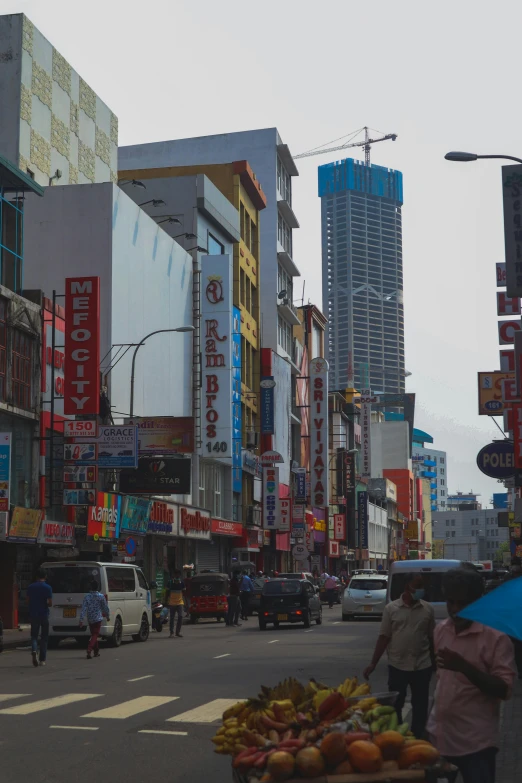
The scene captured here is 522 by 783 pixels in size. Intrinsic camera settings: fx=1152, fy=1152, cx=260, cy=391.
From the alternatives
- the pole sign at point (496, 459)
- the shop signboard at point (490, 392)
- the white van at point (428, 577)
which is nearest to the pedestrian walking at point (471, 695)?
the white van at point (428, 577)

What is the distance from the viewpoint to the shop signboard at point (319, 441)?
8275 centimetres

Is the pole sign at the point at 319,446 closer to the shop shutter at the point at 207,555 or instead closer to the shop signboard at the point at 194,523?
the shop shutter at the point at 207,555

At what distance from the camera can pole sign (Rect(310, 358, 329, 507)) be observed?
271ft

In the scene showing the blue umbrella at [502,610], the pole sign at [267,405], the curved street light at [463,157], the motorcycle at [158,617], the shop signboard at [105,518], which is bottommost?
the motorcycle at [158,617]

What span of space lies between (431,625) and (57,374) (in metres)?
27.9

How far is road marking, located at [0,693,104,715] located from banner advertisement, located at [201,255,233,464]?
37.4m

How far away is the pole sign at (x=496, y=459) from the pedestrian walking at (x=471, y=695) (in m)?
32.4

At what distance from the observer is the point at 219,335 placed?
54656mm

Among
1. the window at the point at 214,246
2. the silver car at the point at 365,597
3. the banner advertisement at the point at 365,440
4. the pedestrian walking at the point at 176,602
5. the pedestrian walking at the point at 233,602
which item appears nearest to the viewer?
the pedestrian walking at the point at 176,602

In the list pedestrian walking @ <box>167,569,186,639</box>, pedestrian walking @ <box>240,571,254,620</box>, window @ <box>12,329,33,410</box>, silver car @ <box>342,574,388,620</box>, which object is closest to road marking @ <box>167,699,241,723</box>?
pedestrian walking @ <box>167,569,186,639</box>

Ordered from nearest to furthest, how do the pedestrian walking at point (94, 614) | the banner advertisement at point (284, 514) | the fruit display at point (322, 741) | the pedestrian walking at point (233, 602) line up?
the fruit display at point (322, 741), the pedestrian walking at point (94, 614), the pedestrian walking at point (233, 602), the banner advertisement at point (284, 514)

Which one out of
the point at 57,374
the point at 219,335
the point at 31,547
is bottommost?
the point at 31,547

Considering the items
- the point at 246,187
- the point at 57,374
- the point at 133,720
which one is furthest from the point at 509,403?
the point at 133,720

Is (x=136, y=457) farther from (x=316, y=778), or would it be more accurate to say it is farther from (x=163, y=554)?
(x=316, y=778)
